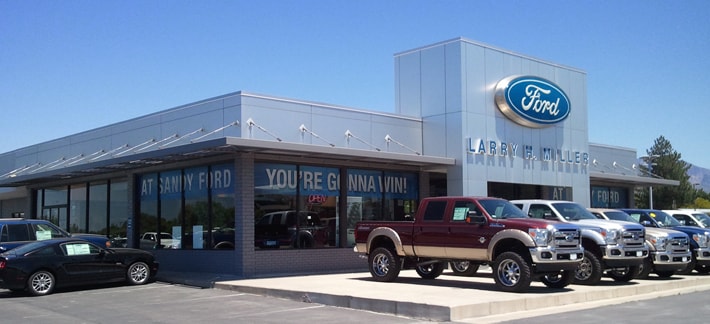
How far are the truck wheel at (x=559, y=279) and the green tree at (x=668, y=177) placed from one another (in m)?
41.1

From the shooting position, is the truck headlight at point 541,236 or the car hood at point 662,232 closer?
the truck headlight at point 541,236

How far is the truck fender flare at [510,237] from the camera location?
14727 mm

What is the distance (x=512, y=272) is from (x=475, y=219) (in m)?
1.40

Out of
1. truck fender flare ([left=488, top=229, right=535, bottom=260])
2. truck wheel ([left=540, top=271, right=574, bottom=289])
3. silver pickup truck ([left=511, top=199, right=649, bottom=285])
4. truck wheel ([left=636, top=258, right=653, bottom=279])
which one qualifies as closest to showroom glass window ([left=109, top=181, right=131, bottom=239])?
truck fender flare ([left=488, top=229, right=535, bottom=260])

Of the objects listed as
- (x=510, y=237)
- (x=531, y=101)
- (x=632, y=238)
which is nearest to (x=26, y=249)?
(x=510, y=237)

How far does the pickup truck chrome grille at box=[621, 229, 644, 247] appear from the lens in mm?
16891

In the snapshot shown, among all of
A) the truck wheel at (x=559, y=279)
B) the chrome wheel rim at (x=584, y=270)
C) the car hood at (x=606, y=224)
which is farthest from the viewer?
the car hood at (x=606, y=224)

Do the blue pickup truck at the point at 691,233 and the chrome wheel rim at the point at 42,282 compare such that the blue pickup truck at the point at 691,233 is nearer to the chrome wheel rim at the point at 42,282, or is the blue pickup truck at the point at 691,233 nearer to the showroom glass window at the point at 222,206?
the showroom glass window at the point at 222,206

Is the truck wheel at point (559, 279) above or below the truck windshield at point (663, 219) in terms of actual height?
below

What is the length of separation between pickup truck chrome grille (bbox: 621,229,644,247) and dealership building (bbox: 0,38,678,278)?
6941mm

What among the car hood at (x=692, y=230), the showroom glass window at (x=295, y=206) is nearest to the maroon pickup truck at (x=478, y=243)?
the showroom glass window at (x=295, y=206)

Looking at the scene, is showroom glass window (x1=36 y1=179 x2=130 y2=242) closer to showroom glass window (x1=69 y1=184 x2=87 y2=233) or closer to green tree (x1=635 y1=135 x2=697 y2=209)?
showroom glass window (x1=69 y1=184 x2=87 y2=233)

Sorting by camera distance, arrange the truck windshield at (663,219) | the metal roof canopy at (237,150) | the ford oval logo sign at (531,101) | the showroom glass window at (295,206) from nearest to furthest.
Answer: the metal roof canopy at (237,150), the showroom glass window at (295,206), the truck windshield at (663,219), the ford oval logo sign at (531,101)

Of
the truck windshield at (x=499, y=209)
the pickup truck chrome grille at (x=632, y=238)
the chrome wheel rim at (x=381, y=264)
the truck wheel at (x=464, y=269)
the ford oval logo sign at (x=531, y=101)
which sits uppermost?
the ford oval logo sign at (x=531, y=101)
